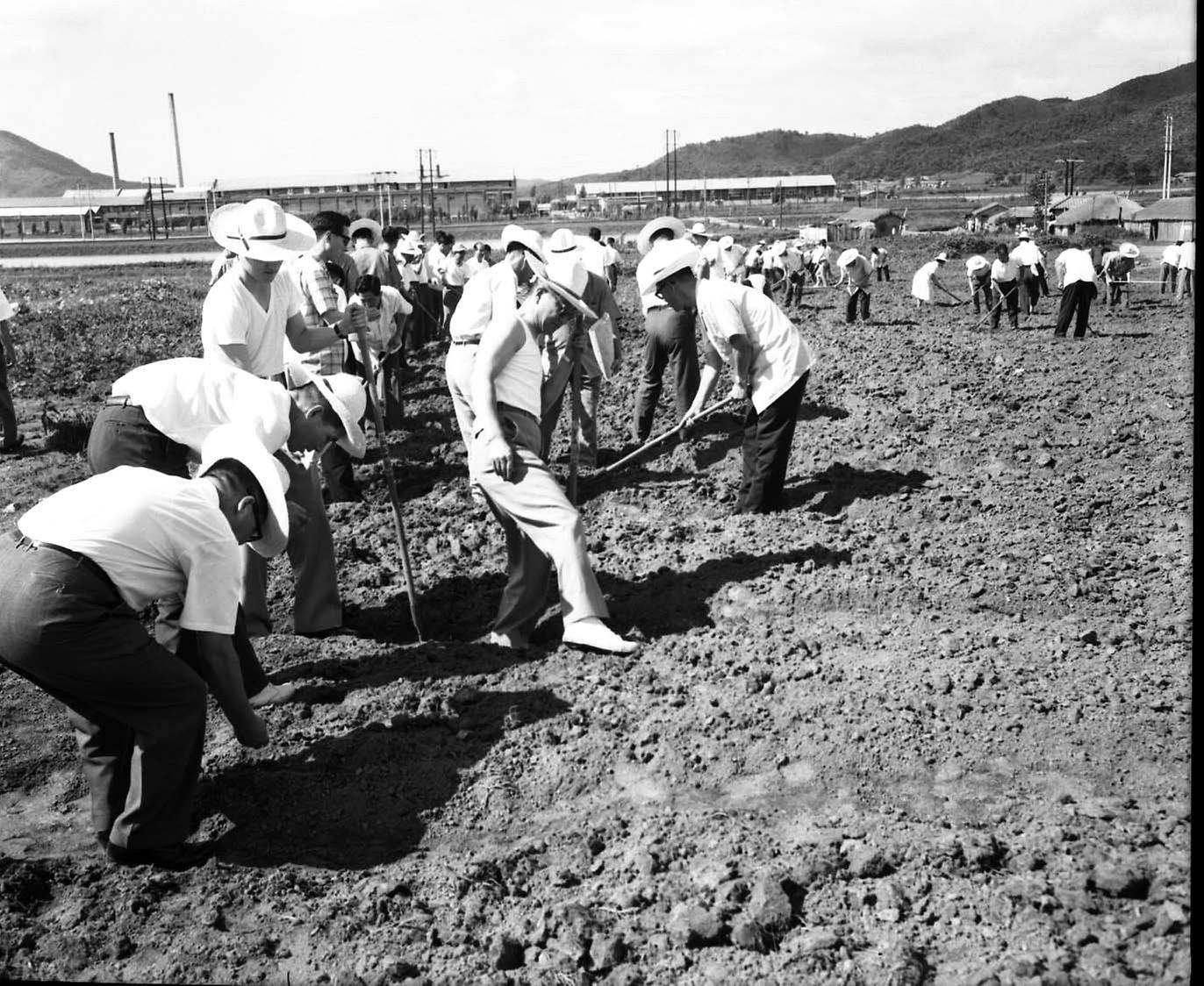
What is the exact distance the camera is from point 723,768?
3953mm

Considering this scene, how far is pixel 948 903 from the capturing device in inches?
115

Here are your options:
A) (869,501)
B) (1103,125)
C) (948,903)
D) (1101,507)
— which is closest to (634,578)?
(869,501)

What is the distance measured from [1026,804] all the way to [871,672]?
107 cm

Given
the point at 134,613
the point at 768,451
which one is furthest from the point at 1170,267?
the point at 134,613

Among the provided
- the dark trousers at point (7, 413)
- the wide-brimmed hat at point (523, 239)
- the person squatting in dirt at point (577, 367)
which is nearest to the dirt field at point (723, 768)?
the person squatting in dirt at point (577, 367)

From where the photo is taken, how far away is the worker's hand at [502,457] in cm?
471

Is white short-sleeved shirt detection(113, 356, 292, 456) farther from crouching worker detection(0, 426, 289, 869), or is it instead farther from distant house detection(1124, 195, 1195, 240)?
distant house detection(1124, 195, 1195, 240)

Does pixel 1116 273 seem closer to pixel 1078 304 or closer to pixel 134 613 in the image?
pixel 1078 304

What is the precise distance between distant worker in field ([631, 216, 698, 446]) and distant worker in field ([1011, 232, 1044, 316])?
8.45 metres

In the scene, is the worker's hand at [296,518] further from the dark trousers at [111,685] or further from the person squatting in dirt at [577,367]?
the person squatting in dirt at [577,367]

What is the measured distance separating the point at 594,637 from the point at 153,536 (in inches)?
80.6

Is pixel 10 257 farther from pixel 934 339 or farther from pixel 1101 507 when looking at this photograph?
pixel 1101 507

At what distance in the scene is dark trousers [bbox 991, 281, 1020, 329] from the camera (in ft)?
50.0

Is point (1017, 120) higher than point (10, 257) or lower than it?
higher
